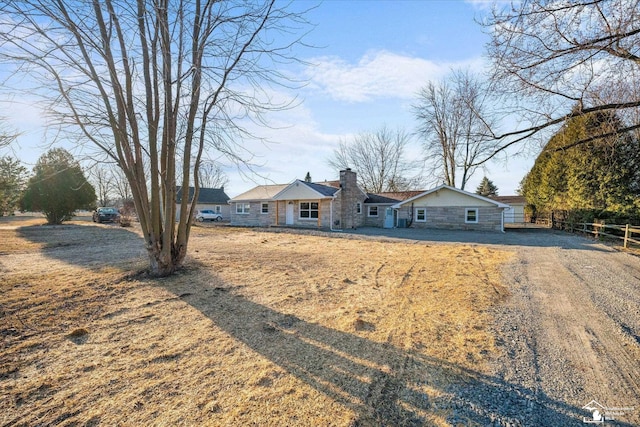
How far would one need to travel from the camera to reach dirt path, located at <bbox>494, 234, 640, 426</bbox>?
242cm

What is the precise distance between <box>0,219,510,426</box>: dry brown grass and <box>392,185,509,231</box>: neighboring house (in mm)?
15121

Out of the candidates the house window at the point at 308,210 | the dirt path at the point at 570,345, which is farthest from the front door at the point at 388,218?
the dirt path at the point at 570,345

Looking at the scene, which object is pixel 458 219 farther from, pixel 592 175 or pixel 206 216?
pixel 206 216

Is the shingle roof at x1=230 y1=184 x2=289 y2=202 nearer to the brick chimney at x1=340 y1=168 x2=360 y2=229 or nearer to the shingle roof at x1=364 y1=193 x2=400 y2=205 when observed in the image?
the brick chimney at x1=340 y1=168 x2=360 y2=229

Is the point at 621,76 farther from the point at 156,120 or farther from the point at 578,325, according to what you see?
the point at 156,120

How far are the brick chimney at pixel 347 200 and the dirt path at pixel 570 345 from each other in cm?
1590

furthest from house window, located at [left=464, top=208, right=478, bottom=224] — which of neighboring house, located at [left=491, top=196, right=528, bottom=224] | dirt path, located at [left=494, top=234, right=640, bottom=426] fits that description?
neighboring house, located at [left=491, top=196, right=528, bottom=224]

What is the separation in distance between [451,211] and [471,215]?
4.21ft

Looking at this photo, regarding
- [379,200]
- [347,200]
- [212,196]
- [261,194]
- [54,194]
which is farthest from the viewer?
[212,196]

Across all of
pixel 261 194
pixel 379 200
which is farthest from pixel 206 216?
pixel 379 200

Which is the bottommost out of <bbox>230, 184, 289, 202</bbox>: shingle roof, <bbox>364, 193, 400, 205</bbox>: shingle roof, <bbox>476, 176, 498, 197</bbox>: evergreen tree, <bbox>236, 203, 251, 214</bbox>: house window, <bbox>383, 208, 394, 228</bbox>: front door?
<bbox>383, 208, 394, 228</bbox>: front door

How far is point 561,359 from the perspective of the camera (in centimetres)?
310

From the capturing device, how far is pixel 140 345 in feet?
10.7

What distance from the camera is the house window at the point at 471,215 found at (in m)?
20.1
